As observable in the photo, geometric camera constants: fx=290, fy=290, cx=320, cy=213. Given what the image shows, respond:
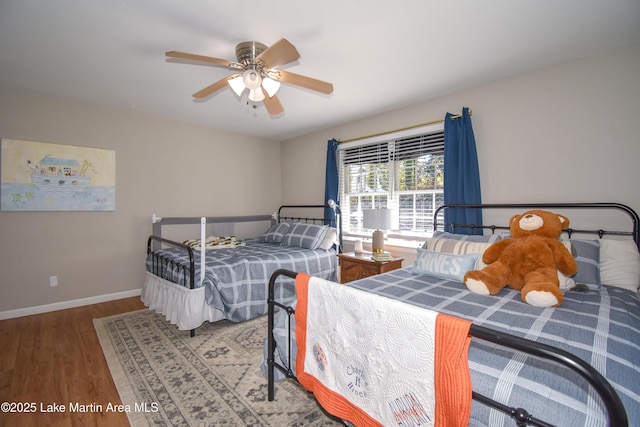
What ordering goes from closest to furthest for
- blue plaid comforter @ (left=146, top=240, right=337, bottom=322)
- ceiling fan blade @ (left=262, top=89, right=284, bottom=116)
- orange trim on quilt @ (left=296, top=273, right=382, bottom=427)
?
orange trim on quilt @ (left=296, top=273, right=382, bottom=427) → ceiling fan blade @ (left=262, top=89, right=284, bottom=116) → blue plaid comforter @ (left=146, top=240, right=337, bottom=322)

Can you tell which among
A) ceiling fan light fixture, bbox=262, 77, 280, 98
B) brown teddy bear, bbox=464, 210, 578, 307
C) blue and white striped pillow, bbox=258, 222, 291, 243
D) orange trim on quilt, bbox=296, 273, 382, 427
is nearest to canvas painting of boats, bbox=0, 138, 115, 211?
blue and white striped pillow, bbox=258, 222, 291, 243

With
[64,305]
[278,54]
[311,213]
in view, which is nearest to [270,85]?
[278,54]

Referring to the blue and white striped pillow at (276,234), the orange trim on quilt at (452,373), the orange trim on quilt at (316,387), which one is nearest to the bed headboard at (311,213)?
the blue and white striped pillow at (276,234)

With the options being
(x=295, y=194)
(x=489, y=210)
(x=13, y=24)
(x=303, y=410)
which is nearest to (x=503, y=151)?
(x=489, y=210)

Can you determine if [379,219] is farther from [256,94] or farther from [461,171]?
[256,94]

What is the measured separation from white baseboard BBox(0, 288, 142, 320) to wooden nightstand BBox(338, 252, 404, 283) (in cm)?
273

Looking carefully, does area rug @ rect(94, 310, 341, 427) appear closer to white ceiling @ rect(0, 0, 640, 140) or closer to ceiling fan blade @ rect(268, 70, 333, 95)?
ceiling fan blade @ rect(268, 70, 333, 95)

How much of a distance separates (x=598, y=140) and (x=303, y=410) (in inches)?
112

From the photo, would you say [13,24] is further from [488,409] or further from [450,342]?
[488,409]

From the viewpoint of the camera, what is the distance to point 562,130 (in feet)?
7.72

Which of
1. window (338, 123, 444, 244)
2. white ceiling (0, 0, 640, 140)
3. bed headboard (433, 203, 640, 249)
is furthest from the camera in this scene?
window (338, 123, 444, 244)

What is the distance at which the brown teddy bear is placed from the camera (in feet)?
5.75

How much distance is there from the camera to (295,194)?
16.1 ft

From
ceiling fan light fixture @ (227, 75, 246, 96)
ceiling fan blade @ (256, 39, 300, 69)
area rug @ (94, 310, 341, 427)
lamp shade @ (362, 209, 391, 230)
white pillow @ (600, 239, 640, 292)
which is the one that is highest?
ceiling fan blade @ (256, 39, 300, 69)
